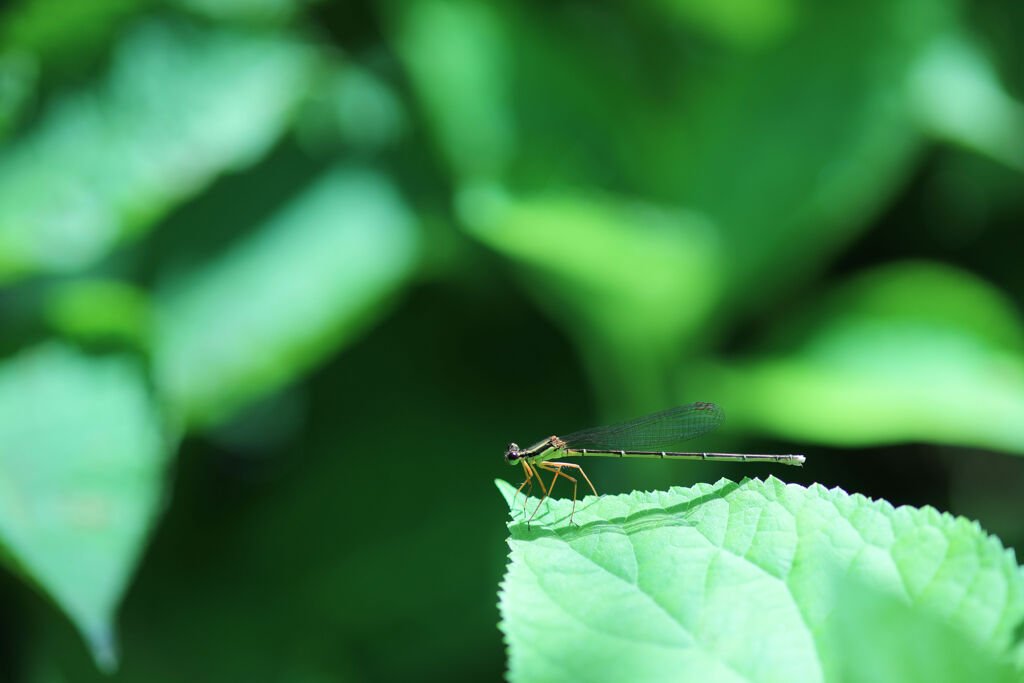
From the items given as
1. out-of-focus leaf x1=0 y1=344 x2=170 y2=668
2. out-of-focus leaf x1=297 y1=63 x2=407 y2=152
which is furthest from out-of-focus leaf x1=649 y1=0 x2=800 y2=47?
out-of-focus leaf x1=0 y1=344 x2=170 y2=668

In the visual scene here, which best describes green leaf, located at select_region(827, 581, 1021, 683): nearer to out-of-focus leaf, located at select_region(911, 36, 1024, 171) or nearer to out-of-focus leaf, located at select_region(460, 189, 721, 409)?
out-of-focus leaf, located at select_region(460, 189, 721, 409)

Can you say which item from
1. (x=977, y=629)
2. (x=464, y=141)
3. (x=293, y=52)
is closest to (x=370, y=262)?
(x=464, y=141)

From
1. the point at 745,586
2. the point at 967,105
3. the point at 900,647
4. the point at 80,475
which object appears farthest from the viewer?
the point at 967,105

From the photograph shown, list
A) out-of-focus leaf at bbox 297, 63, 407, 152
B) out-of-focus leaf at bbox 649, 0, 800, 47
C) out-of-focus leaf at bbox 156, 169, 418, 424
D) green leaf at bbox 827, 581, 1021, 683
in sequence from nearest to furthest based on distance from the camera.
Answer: green leaf at bbox 827, 581, 1021, 683 → out-of-focus leaf at bbox 156, 169, 418, 424 → out-of-focus leaf at bbox 649, 0, 800, 47 → out-of-focus leaf at bbox 297, 63, 407, 152

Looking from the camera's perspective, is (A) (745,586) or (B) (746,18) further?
(B) (746,18)

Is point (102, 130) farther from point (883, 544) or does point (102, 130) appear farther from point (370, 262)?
point (883, 544)

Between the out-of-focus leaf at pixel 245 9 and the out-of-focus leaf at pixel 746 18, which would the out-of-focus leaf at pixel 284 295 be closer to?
the out-of-focus leaf at pixel 245 9

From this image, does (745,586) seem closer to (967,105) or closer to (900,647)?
(900,647)

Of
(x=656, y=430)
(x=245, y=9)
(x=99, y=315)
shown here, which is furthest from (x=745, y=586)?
(x=245, y=9)
